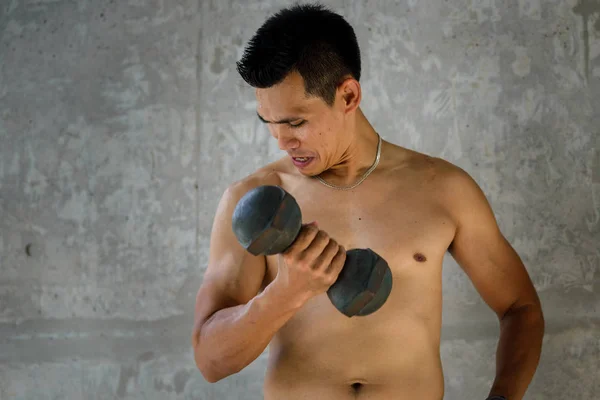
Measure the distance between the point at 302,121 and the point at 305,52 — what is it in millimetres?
168

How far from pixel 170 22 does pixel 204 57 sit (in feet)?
0.64

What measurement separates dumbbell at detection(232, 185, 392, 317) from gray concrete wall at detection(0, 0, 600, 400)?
119cm

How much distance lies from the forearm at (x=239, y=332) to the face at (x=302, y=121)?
41cm

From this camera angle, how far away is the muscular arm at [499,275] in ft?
6.30

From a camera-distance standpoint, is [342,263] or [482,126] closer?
[342,263]

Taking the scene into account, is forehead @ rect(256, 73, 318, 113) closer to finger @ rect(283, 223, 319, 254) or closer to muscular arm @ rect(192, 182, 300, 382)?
muscular arm @ rect(192, 182, 300, 382)

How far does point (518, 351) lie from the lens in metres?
1.92

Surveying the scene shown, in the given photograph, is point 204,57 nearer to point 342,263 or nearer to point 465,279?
point 465,279

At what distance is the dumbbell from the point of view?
1.21m

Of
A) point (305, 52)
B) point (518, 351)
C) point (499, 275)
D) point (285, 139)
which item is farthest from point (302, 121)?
point (518, 351)

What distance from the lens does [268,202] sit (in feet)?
4.00

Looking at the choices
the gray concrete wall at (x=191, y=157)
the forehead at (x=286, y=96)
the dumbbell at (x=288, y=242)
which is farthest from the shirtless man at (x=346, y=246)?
the gray concrete wall at (x=191, y=157)

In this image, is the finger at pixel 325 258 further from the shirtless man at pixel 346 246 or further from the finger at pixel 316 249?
the shirtless man at pixel 346 246

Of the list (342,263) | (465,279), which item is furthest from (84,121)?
(342,263)
